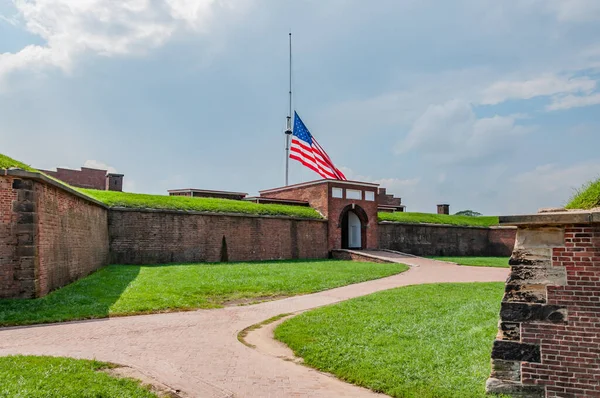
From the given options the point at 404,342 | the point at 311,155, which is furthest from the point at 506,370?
the point at 311,155

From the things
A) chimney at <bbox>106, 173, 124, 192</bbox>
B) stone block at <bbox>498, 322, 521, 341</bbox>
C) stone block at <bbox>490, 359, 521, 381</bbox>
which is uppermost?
chimney at <bbox>106, 173, 124, 192</bbox>

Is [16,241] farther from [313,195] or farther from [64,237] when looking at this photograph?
[313,195]

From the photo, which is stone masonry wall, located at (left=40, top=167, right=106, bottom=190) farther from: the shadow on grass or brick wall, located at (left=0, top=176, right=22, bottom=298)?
brick wall, located at (left=0, top=176, right=22, bottom=298)

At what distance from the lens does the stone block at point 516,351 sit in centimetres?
516

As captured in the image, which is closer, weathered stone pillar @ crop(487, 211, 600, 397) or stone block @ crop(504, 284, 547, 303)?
weathered stone pillar @ crop(487, 211, 600, 397)

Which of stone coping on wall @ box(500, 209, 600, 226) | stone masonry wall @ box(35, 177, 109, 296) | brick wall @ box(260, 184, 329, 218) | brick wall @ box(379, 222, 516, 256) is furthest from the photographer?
brick wall @ box(379, 222, 516, 256)

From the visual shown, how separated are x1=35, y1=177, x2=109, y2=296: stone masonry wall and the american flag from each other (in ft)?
46.8

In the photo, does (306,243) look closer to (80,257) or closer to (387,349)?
(80,257)

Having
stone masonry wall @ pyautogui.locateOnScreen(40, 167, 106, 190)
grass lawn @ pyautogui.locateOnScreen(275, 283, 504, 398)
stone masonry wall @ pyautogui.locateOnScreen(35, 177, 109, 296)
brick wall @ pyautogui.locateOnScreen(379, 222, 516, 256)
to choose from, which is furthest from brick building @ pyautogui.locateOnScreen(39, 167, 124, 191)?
grass lawn @ pyautogui.locateOnScreen(275, 283, 504, 398)

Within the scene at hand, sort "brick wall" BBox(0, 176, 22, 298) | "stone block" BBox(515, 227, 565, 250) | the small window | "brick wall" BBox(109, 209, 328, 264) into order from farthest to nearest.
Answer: the small window → "brick wall" BBox(109, 209, 328, 264) → "brick wall" BBox(0, 176, 22, 298) → "stone block" BBox(515, 227, 565, 250)

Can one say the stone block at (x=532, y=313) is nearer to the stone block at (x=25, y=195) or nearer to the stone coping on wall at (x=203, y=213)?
the stone block at (x=25, y=195)

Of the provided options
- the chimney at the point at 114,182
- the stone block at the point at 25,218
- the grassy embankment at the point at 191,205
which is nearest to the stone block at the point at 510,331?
the stone block at the point at 25,218

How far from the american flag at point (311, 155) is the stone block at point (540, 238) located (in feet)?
76.0

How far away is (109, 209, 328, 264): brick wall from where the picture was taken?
20078mm
